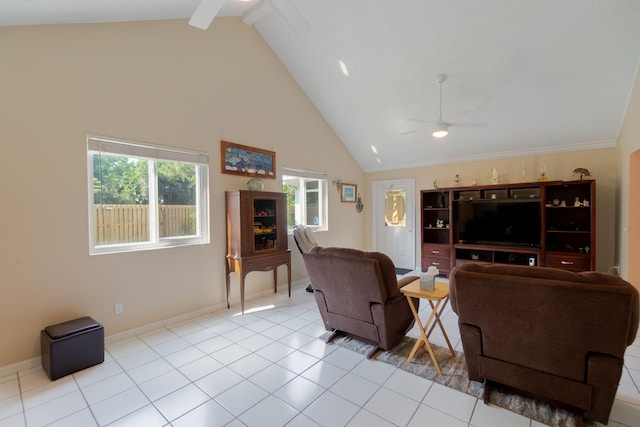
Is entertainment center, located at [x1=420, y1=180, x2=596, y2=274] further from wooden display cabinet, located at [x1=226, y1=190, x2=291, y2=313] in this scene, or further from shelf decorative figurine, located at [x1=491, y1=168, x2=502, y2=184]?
wooden display cabinet, located at [x1=226, y1=190, x2=291, y2=313]

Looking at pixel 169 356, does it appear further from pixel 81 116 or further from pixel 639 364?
pixel 639 364

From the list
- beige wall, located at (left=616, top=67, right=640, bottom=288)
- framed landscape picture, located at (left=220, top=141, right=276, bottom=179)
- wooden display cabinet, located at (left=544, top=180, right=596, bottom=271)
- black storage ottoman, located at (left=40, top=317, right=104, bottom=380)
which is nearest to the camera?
black storage ottoman, located at (left=40, top=317, right=104, bottom=380)

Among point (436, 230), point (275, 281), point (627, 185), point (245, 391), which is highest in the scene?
point (627, 185)

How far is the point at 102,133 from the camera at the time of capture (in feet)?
9.54

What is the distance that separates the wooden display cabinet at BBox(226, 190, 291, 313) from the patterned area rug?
1412 mm

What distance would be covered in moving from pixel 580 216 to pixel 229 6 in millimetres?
6176

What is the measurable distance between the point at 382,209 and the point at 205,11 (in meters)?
5.56

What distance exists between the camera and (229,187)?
4.07 meters

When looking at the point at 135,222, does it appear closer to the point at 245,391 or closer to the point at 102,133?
the point at 102,133

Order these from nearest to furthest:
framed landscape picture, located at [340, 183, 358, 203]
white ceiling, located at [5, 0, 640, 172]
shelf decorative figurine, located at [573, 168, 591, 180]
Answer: white ceiling, located at [5, 0, 640, 172]
shelf decorative figurine, located at [573, 168, 591, 180]
framed landscape picture, located at [340, 183, 358, 203]

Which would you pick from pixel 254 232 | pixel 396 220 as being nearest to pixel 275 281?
pixel 254 232

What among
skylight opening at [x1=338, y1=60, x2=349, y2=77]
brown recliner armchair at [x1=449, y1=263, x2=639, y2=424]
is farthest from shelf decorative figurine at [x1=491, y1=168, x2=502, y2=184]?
brown recliner armchair at [x1=449, y1=263, x2=639, y2=424]

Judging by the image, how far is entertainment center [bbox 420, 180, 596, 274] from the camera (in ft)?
14.9

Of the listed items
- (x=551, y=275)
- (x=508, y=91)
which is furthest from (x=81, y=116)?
(x=508, y=91)
